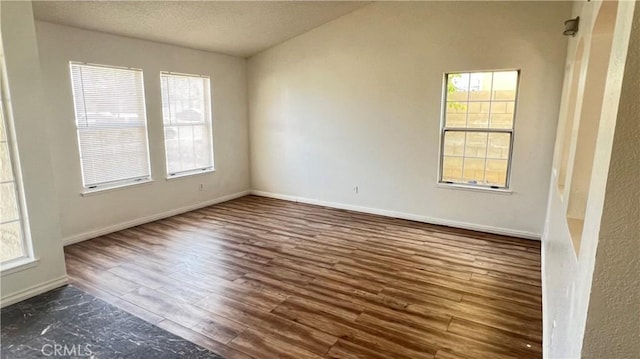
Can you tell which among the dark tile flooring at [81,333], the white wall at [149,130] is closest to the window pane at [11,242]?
the dark tile flooring at [81,333]

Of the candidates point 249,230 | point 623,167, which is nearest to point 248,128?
point 249,230

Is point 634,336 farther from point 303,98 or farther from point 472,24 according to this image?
point 303,98

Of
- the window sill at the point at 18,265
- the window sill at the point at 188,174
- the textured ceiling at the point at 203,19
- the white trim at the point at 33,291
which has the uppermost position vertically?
the textured ceiling at the point at 203,19

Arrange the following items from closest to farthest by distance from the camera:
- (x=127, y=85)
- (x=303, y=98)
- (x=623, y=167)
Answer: (x=623, y=167), (x=127, y=85), (x=303, y=98)

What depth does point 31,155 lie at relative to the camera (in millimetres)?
2850

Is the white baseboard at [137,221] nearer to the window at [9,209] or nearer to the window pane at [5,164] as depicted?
the window at [9,209]

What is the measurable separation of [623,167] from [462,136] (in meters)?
3.99

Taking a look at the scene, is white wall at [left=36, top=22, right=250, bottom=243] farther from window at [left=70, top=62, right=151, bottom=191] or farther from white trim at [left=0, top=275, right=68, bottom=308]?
white trim at [left=0, top=275, right=68, bottom=308]

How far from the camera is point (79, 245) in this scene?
4.12m

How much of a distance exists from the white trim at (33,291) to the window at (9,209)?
0.91 feet

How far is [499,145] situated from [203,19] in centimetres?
401

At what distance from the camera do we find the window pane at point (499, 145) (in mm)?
4461

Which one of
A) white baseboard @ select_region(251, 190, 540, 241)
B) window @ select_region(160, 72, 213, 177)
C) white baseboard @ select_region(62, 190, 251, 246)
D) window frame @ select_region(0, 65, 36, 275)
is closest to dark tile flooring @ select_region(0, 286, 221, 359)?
window frame @ select_region(0, 65, 36, 275)

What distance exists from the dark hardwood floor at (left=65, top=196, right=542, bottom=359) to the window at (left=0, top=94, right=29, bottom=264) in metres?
0.62
